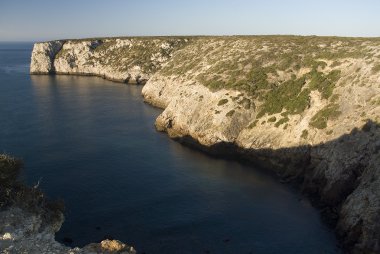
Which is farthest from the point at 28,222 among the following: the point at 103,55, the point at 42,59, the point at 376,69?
Answer: the point at 42,59

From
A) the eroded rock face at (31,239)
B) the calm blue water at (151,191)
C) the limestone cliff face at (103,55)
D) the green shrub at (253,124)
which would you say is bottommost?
the calm blue water at (151,191)

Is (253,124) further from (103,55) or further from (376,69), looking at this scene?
(103,55)

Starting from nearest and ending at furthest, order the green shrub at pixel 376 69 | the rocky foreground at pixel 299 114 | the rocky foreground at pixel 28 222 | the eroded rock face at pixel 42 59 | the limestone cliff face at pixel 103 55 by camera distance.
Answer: the rocky foreground at pixel 28 222 → the rocky foreground at pixel 299 114 → the green shrub at pixel 376 69 → the limestone cliff face at pixel 103 55 → the eroded rock face at pixel 42 59

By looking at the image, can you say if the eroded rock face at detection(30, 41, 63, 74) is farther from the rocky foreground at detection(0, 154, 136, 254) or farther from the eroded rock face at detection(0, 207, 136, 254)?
the eroded rock face at detection(0, 207, 136, 254)

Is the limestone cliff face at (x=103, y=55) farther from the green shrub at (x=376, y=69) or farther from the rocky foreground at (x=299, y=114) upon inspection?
the green shrub at (x=376, y=69)

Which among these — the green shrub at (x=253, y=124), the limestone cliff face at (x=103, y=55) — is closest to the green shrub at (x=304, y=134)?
the green shrub at (x=253, y=124)

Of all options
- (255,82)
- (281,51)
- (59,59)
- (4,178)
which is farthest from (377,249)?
(59,59)
